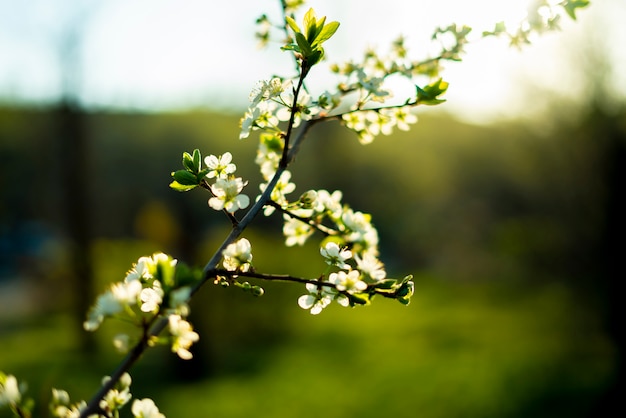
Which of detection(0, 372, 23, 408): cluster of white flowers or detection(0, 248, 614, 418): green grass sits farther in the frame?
detection(0, 248, 614, 418): green grass

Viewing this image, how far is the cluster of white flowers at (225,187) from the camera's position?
0.84 meters

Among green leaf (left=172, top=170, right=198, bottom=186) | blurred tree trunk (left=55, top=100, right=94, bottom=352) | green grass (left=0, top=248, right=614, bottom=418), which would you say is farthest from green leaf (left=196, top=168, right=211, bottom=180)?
blurred tree trunk (left=55, top=100, right=94, bottom=352)

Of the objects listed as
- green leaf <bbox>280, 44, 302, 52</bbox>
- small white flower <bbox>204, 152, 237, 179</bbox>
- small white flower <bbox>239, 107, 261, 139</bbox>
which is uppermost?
green leaf <bbox>280, 44, 302, 52</bbox>

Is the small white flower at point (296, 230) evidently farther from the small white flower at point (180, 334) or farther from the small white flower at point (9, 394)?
the small white flower at point (9, 394)

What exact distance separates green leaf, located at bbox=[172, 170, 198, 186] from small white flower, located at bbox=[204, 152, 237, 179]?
0.03 meters

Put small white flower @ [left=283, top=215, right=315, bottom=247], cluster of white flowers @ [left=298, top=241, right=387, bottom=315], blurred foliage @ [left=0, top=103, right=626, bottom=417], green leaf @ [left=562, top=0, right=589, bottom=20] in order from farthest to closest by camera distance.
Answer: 1. blurred foliage @ [left=0, top=103, right=626, bottom=417]
2. small white flower @ [left=283, top=215, right=315, bottom=247]
3. green leaf @ [left=562, top=0, right=589, bottom=20]
4. cluster of white flowers @ [left=298, top=241, right=387, bottom=315]

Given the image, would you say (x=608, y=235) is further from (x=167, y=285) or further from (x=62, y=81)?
(x=62, y=81)

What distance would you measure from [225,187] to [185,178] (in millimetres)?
59

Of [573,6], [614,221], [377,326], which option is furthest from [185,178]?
[377,326]

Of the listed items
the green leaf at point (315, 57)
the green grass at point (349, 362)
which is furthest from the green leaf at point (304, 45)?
the green grass at point (349, 362)

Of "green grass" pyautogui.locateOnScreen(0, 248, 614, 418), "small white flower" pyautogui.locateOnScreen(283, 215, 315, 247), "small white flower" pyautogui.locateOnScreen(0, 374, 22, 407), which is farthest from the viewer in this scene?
"green grass" pyautogui.locateOnScreen(0, 248, 614, 418)

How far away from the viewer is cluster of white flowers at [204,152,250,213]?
0.84 metres

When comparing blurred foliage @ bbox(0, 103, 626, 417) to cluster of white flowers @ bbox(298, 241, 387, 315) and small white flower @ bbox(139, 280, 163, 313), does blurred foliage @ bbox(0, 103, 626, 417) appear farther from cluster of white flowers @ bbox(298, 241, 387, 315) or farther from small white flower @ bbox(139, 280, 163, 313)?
cluster of white flowers @ bbox(298, 241, 387, 315)

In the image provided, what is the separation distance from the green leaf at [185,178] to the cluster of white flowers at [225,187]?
0.03m
